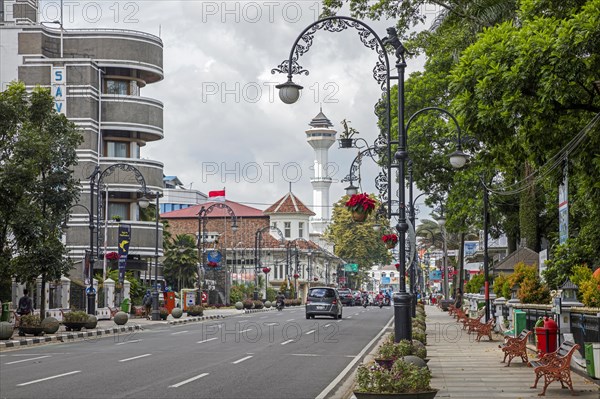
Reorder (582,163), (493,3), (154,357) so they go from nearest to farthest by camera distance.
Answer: (582,163) → (154,357) → (493,3)

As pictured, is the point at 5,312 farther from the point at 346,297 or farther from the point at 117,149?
the point at 346,297

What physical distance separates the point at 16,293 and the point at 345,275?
109694 mm

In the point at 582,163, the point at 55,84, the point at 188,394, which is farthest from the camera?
the point at 55,84

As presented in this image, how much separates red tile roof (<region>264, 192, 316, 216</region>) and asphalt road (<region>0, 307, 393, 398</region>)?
309 ft

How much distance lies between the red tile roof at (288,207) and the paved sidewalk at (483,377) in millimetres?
99570

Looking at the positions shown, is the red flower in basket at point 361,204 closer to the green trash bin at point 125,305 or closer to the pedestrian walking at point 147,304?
the pedestrian walking at point 147,304

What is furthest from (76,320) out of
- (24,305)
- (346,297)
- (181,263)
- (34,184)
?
(346,297)

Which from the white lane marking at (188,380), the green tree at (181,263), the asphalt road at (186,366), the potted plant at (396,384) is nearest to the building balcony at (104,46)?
the green tree at (181,263)

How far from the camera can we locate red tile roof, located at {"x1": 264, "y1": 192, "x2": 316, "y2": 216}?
129375 millimetres

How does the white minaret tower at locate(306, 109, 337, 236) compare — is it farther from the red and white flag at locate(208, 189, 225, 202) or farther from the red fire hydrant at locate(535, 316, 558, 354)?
the red fire hydrant at locate(535, 316, 558, 354)

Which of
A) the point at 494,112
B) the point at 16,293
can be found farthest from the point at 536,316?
the point at 16,293

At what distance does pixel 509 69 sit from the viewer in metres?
17.6

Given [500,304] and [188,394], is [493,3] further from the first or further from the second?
[188,394]

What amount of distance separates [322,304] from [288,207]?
79.5m
